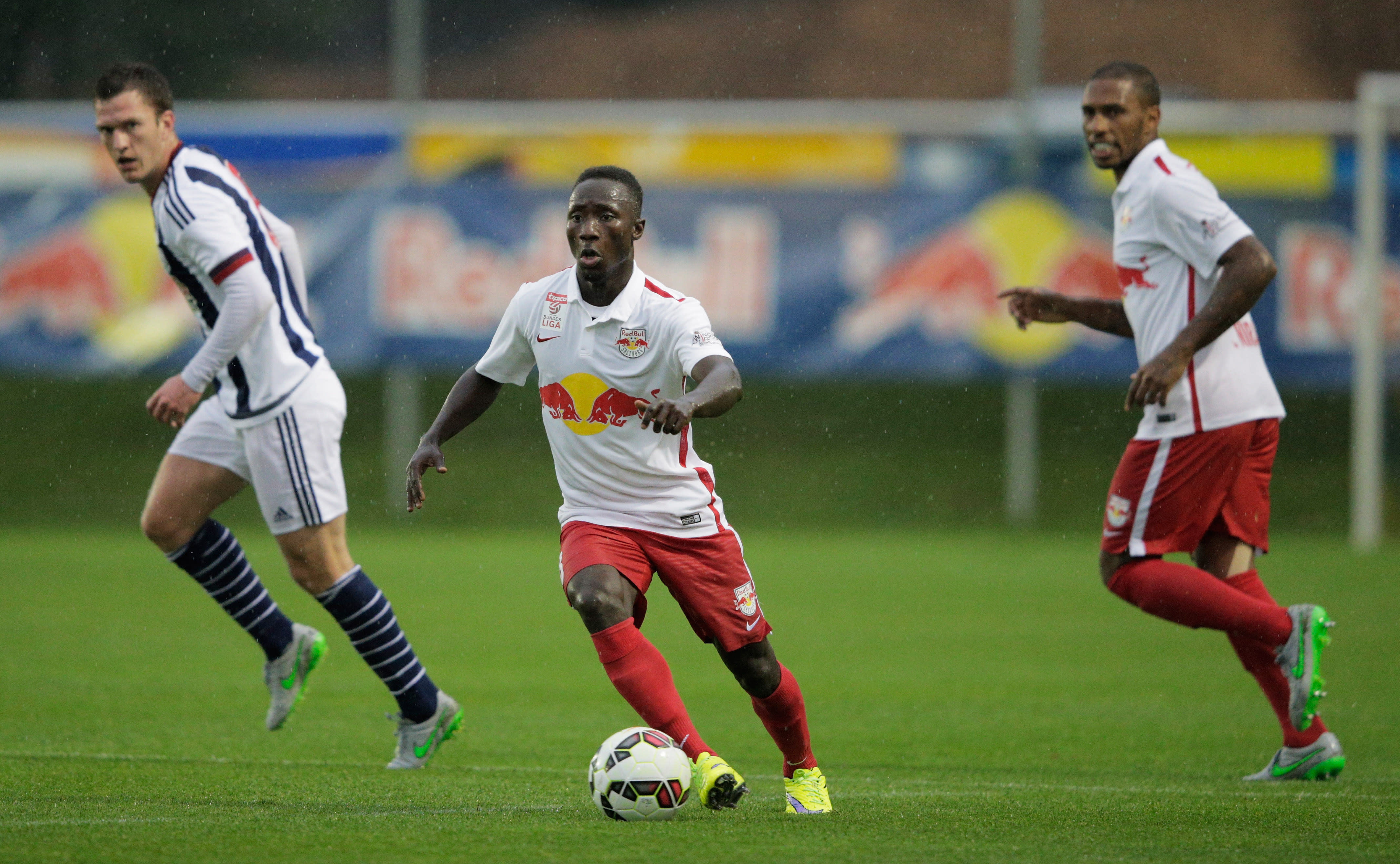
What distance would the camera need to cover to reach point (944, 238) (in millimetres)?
15312

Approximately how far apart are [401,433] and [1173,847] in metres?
12.5

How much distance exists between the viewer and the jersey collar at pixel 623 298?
497 centimetres

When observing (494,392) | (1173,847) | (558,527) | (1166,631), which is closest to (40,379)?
(558,527)

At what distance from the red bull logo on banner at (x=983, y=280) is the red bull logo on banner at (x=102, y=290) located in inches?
236

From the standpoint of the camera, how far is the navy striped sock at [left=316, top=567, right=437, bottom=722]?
6031mm

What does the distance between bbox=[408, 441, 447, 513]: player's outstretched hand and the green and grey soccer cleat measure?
110 inches

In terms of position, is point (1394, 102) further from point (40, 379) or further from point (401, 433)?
point (40, 379)

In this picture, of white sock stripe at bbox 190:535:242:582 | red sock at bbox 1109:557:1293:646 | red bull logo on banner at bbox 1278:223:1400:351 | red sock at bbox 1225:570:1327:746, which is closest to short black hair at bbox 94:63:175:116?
white sock stripe at bbox 190:535:242:582

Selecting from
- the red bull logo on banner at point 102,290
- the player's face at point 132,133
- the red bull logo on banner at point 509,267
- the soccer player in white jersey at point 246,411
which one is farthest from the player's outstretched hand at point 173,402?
the red bull logo on banner at point 102,290

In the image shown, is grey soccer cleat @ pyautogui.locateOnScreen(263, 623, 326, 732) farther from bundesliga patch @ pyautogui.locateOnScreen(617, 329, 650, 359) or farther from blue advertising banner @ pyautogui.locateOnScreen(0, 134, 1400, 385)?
blue advertising banner @ pyautogui.locateOnScreen(0, 134, 1400, 385)

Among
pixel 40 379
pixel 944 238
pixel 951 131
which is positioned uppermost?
pixel 951 131

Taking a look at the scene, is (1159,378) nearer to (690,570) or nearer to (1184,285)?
(1184,285)

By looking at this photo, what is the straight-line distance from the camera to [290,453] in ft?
19.8

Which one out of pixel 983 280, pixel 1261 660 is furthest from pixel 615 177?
pixel 983 280
